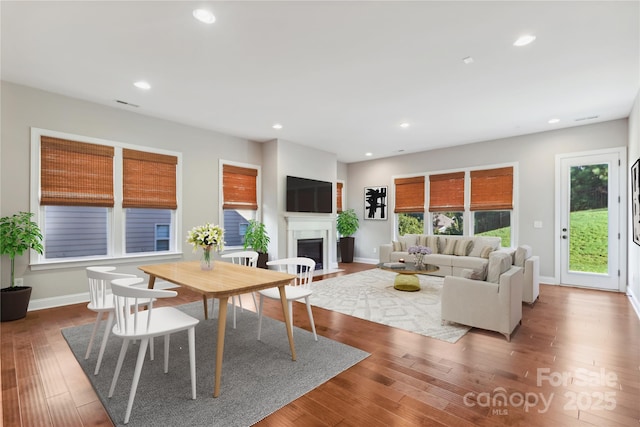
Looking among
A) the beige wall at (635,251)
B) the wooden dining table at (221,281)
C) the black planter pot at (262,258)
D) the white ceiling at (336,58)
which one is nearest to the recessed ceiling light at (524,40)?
the white ceiling at (336,58)

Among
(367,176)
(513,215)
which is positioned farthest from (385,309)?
(367,176)

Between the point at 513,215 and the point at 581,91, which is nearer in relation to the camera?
the point at 581,91

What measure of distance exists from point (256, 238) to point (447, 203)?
171 inches

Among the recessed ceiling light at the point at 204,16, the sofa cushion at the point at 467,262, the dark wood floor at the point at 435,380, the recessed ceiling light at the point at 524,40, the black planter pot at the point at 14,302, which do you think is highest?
the recessed ceiling light at the point at 204,16

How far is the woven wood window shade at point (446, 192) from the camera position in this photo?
678cm

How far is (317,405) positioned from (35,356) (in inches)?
99.0

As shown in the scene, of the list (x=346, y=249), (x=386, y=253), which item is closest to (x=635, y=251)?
(x=386, y=253)

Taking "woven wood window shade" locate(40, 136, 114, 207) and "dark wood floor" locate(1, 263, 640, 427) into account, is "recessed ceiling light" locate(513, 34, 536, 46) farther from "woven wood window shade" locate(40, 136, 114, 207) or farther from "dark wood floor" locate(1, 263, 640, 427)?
"woven wood window shade" locate(40, 136, 114, 207)

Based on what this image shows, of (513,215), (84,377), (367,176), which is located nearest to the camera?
(84,377)

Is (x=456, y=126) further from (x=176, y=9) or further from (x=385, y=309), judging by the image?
(x=176, y=9)

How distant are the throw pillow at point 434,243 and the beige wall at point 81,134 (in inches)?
174

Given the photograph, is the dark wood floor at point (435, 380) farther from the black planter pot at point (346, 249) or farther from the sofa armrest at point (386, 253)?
the black planter pot at point (346, 249)

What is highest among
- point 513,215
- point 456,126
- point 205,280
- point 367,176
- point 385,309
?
point 456,126

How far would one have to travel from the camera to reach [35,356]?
2.60 m
